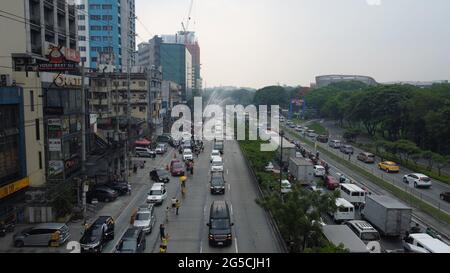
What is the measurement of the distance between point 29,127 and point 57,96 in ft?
8.22

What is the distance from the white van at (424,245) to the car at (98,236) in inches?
377

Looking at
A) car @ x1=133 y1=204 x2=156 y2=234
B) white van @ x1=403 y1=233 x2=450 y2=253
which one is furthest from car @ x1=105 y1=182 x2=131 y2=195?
white van @ x1=403 y1=233 x2=450 y2=253

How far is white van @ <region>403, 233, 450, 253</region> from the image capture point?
11.6 meters

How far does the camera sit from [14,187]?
15938mm

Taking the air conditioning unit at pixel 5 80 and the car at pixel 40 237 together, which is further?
the air conditioning unit at pixel 5 80

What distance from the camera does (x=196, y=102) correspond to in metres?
68.9

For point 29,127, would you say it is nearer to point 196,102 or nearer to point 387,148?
point 387,148

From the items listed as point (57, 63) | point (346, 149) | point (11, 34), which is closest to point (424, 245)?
point (57, 63)

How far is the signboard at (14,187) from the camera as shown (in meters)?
14.9

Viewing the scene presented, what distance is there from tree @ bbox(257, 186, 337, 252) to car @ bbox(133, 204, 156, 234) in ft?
17.7

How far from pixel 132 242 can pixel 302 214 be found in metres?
5.00

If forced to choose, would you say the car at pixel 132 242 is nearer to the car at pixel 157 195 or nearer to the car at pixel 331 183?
the car at pixel 157 195

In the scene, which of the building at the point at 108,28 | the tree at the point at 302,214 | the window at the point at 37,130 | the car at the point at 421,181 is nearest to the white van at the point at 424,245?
the tree at the point at 302,214
